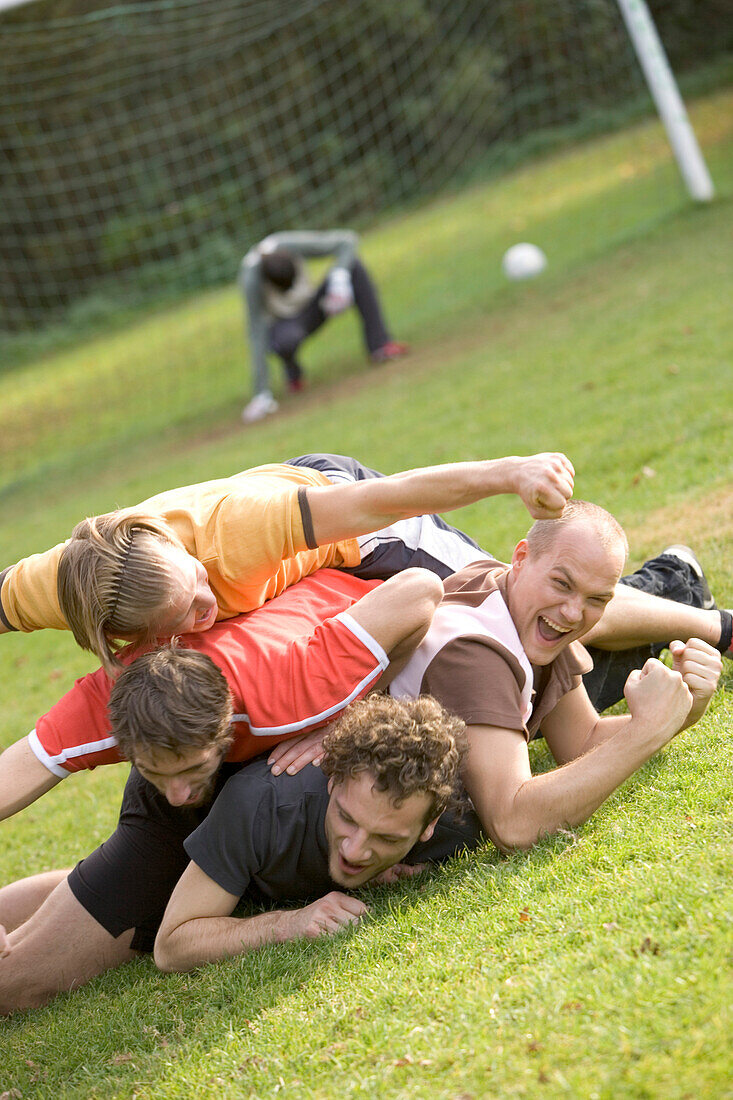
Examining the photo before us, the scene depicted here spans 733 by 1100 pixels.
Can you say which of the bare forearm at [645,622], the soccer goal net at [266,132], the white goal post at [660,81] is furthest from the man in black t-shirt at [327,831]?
the soccer goal net at [266,132]

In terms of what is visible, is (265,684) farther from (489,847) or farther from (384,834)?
(489,847)

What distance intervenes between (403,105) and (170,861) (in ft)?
51.7

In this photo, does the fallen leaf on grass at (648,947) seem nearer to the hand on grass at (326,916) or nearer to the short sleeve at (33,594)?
the hand on grass at (326,916)

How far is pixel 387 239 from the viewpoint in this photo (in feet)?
59.0

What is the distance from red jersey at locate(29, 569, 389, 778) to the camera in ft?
10.4

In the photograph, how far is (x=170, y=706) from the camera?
301 cm

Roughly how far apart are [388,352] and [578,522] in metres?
8.86

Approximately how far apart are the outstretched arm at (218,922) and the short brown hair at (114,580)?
0.68 m

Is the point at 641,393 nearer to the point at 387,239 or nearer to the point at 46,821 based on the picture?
the point at 46,821

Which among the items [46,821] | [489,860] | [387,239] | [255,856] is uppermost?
[255,856]

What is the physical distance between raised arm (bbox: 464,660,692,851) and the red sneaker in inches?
359

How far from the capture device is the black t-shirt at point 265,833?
3125mm

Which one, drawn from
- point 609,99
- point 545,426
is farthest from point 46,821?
point 609,99

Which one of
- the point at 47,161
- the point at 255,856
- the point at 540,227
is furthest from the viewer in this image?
the point at 47,161
